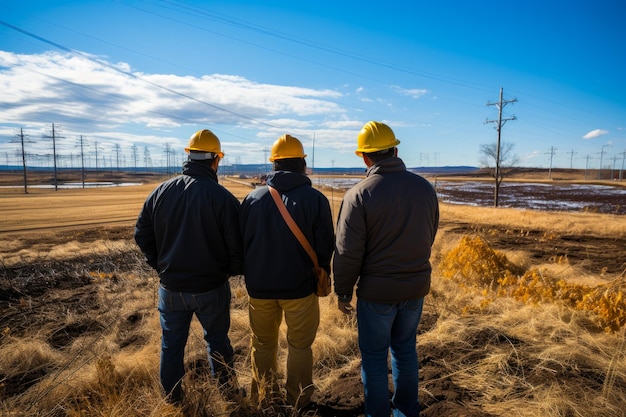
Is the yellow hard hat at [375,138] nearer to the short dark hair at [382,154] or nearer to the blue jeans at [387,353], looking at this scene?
the short dark hair at [382,154]

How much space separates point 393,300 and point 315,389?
4.66 feet

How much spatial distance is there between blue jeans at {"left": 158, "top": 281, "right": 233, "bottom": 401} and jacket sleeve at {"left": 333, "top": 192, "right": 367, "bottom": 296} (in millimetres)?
1032

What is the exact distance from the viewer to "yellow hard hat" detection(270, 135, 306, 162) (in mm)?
2867

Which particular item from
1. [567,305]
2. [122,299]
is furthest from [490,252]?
[122,299]

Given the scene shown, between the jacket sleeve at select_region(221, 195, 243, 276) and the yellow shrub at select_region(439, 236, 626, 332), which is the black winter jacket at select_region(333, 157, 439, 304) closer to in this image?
the jacket sleeve at select_region(221, 195, 243, 276)

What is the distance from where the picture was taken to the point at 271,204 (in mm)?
2738

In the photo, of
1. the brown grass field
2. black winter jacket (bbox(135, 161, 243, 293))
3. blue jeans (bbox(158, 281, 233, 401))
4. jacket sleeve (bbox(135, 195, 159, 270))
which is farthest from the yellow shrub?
jacket sleeve (bbox(135, 195, 159, 270))

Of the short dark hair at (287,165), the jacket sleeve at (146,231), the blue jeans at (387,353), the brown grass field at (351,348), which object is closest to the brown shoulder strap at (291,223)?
the short dark hair at (287,165)

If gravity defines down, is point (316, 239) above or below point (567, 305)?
above

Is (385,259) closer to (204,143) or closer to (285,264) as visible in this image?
(285,264)

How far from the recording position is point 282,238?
8.90 feet

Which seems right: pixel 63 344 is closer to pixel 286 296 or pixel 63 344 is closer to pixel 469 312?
pixel 286 296

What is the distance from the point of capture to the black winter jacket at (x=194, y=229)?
2.79 m

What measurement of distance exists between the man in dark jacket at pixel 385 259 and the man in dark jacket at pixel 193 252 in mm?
958
